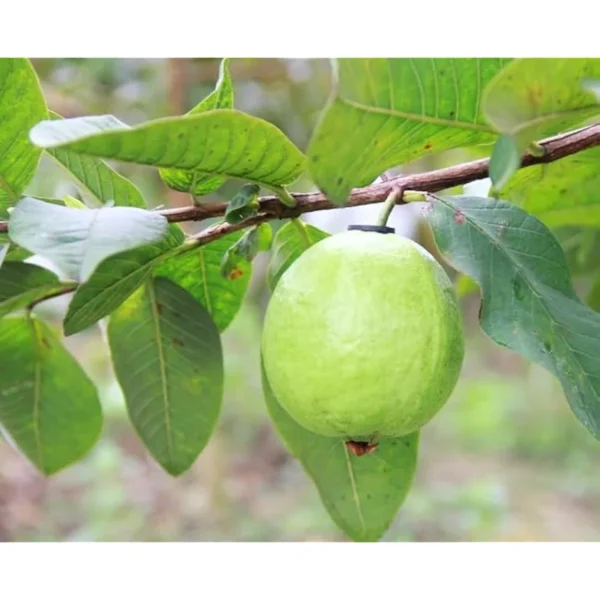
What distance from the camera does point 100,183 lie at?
81cm

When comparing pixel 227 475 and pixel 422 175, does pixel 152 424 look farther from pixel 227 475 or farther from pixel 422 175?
pixel 227 475

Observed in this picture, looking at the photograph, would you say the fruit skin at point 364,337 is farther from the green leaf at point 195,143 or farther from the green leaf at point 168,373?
the green leaf at point 168,373

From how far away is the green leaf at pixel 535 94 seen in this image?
21.2 inches

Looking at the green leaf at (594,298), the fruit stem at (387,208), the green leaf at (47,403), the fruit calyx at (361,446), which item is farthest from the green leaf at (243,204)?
the green leaf at (594,298)

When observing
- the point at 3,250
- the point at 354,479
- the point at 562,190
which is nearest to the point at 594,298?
the point at 562,190

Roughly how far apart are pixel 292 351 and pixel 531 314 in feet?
0.64

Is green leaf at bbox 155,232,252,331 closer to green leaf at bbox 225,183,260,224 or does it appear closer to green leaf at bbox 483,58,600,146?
green leaf at bbox 225,183,260,224

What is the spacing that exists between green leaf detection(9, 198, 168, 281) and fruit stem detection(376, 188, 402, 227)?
18 cm

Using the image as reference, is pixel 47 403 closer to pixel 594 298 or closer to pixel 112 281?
pixel 112 281

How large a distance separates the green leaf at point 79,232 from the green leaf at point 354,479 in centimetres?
35

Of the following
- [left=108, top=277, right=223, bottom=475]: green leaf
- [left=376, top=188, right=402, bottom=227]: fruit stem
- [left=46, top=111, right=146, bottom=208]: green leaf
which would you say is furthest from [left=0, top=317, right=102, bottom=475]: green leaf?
[left=376, top=188, right=402, bottom=227]: fruit stem

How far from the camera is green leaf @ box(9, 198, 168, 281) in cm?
53

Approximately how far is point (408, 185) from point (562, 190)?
370mm

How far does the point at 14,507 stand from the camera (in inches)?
154
